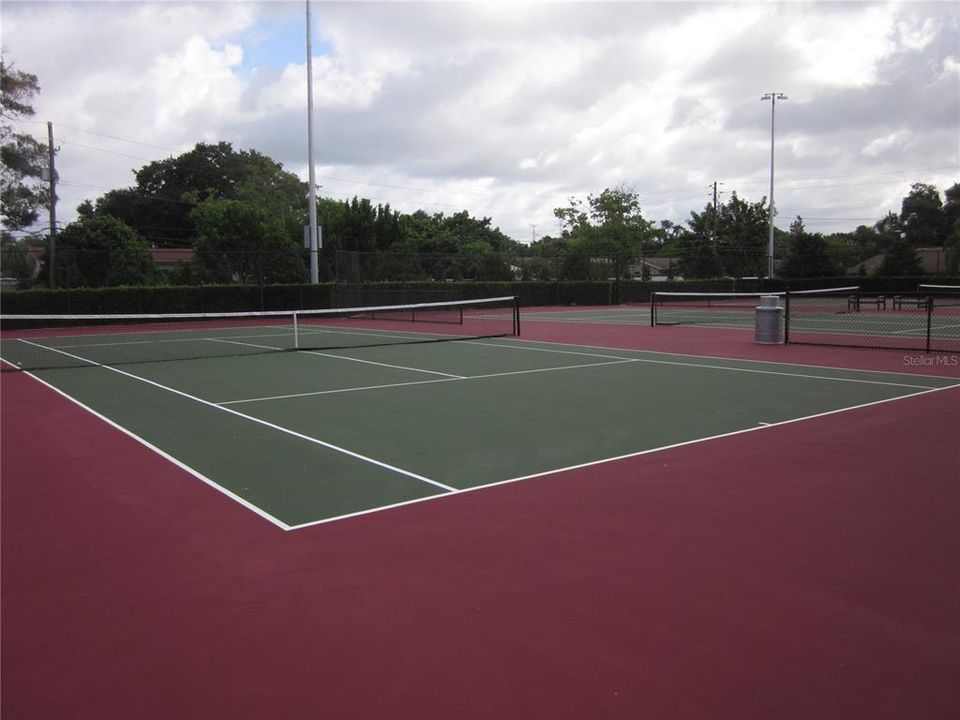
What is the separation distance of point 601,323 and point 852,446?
17.5 meters

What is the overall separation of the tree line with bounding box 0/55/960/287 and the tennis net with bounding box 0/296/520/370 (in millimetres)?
3049

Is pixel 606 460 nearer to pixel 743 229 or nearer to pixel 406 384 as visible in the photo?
pixel 406 384

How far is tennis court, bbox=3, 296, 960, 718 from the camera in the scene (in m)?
2.94

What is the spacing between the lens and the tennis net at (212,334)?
15.3 m

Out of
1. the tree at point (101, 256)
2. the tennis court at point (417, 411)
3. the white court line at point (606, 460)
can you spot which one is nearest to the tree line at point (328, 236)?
the tree at point (101, 256)

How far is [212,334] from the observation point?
71.7 ft

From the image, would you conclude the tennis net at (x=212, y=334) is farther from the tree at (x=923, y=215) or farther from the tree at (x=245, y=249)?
the tree at (x=923, y=215)

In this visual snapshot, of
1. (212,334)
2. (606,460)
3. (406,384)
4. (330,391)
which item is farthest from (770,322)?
(212,334)

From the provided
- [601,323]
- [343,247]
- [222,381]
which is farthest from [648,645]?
[343,247]

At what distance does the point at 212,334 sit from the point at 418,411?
1502cm

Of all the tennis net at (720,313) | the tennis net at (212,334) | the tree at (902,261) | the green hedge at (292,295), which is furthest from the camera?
the tree at (902,261)

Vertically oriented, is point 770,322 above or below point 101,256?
below

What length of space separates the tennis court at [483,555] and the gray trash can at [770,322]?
256 inches

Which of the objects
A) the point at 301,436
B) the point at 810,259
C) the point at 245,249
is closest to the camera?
the point at 301,436
